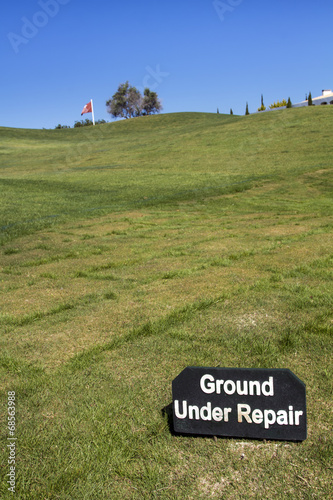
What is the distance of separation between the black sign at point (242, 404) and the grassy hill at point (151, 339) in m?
0.08

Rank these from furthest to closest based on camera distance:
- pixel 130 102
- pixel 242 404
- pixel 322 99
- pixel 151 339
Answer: pixel 130 102, pixel 322 99, pixel 151 339, pixel 242 404

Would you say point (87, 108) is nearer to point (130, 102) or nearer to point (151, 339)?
point (130, 102)

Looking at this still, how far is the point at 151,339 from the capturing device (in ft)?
11.0

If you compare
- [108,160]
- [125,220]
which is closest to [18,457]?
[125,220]

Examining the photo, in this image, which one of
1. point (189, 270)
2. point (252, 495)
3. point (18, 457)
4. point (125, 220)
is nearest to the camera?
point (252, 495)

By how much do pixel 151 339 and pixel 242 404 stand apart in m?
1.31

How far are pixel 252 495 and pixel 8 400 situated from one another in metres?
1.62

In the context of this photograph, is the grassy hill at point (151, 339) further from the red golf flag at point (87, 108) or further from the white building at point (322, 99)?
the white building at point (322, 99)

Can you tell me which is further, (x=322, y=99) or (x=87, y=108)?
(x=322, y=99)

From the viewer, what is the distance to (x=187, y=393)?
2.22 metres

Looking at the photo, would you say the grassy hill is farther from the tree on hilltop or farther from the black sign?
the tree on hilltop

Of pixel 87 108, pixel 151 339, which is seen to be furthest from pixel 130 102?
pixel 151 339

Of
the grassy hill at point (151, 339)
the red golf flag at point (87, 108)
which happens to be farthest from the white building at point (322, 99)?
the grassy hill at point (151, 339)

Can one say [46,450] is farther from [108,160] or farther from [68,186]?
[108,160]
